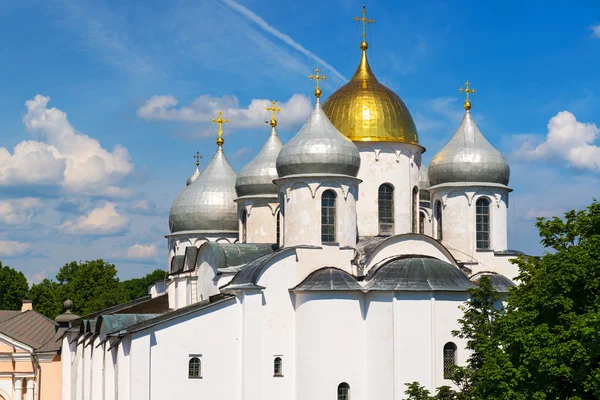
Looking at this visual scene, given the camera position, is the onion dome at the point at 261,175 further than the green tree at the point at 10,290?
No

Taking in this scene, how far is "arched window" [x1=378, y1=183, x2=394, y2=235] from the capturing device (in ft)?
113

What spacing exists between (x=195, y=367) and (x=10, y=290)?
2144 inches

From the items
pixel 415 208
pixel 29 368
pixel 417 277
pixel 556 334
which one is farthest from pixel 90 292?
pixel 556 334

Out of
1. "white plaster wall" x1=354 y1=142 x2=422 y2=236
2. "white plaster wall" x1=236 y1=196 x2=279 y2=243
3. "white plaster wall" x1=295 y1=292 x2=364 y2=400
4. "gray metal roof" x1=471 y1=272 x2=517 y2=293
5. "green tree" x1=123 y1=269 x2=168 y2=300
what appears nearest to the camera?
"white plaster wall" x1=295 y1=292 x2=364 y2=400

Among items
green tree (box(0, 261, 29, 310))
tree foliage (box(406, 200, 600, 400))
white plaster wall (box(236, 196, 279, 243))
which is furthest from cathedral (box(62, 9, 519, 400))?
green tree (box(0, 261, 29, 310))

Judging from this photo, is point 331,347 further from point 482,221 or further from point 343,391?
point 482,221

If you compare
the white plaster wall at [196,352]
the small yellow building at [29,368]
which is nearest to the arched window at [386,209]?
the white plaster wall at [196,352]

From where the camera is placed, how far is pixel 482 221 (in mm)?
34750

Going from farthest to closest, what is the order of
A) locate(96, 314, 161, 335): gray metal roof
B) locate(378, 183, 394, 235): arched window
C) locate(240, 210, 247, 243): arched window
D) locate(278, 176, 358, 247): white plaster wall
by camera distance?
locate(240, 210, 247, 243): arched window, locate(378, 183, 394, 235): arched window, locate(96, 314, 161, 335): gray metal roof, locate(278, 176, 358, 247): white plaster wall

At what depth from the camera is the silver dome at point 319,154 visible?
31.6m

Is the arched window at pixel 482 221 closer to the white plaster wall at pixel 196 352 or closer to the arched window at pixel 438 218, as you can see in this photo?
the arched window at pixel 438 218

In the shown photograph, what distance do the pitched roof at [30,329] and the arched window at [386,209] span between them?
1886cm

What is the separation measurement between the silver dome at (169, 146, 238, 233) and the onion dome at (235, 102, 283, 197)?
9.70 feet

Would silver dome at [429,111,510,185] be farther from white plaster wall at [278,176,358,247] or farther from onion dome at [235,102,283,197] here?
onion dome at [235,102,283,197]
